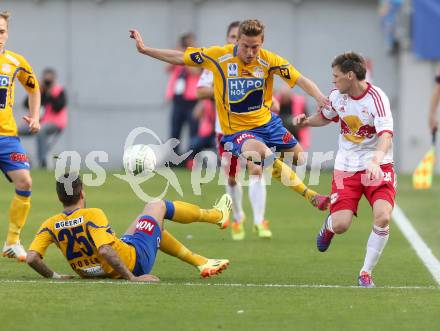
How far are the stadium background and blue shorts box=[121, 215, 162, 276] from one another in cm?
1696

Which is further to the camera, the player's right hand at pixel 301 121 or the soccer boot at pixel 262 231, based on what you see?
the soccer boot at pixel 262 231

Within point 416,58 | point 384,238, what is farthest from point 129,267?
point 416,58

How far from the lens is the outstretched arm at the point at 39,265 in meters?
9.53

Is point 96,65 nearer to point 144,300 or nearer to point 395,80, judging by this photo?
point 395,80

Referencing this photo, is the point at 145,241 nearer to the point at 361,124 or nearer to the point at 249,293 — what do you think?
the point at 249,293

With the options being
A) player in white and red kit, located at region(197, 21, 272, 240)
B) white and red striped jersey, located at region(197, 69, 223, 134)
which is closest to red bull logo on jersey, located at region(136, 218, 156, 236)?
player in white and red kit, located at region(197, 21, 272, 240)

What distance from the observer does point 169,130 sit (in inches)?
1062

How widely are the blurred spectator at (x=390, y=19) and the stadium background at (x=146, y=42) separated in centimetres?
54

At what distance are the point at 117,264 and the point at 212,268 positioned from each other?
39.0 inches

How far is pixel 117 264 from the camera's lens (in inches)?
373

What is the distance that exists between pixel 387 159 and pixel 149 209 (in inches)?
82.6

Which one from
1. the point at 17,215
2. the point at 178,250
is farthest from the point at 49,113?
the point at 178,250

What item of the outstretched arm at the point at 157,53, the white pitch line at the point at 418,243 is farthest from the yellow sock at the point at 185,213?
the white pitch line at the point at 418,243

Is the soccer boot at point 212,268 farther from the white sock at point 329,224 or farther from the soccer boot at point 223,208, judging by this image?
the white sock at point 329,224
